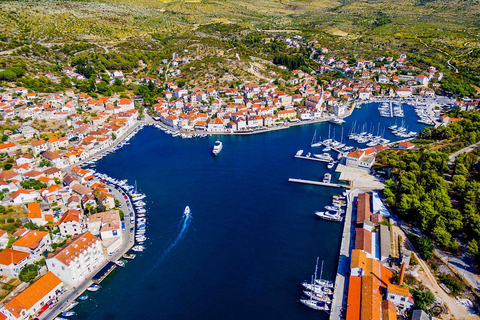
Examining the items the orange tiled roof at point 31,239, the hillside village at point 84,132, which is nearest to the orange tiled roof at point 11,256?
the hillside village at point 84,132

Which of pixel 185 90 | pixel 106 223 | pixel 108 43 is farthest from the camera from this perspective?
pixel 108 43

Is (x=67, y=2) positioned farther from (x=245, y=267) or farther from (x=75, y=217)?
(x=245, y=267)

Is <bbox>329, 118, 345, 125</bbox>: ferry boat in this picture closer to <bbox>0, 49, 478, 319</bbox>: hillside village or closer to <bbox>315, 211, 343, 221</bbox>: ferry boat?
<bbox>0, 49, 478, 319</bbox>: hillside village

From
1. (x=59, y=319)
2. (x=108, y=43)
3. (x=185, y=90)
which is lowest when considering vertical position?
(x=59, y=319)

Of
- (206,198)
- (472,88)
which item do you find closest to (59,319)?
(206,198)

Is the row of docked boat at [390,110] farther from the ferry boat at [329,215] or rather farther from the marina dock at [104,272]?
the marina dock at [104,272]

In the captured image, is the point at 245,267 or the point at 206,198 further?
the point at 206,198

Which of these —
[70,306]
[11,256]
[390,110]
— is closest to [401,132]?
[390,110]
